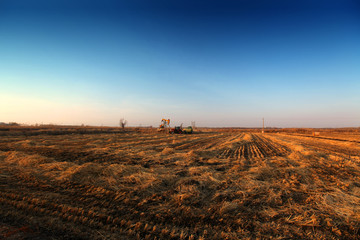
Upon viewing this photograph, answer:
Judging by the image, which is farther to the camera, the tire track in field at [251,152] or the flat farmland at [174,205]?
the tire track in field at [251,152]

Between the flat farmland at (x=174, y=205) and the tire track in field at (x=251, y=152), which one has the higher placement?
the flat farmland at (x=174, y=205)

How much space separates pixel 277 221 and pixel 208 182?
2.32 m

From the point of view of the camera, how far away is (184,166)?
24.1 ft

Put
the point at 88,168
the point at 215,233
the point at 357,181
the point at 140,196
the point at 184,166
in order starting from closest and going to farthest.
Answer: the point at 215,233 → the point at 140,196 → the point at 357,181 → the point at 88,168 → the point at 184,166

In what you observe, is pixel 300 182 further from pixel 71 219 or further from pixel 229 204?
pixel 71 219

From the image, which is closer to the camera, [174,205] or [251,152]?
[174,205]

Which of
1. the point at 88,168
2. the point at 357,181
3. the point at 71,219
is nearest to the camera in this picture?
the point at 71,219

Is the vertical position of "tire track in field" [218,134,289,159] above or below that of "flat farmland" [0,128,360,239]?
below

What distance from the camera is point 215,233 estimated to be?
2.74 m

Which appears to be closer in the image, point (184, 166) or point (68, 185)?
point (68, 185)

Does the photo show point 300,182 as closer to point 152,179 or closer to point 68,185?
point 152,179

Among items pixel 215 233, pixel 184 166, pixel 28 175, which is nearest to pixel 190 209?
pixel 215 233

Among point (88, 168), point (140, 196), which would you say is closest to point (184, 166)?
point (140, 196)

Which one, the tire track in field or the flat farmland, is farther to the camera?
the tire track in field
